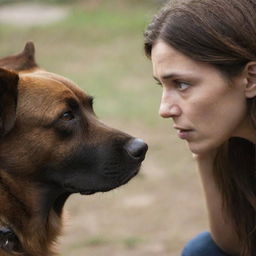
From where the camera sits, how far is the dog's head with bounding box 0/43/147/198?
354 centimetres

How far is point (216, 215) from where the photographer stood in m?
3.81

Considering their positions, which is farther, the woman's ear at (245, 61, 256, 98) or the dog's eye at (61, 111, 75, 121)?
the dog's eye at (61, 111, 75, 121)

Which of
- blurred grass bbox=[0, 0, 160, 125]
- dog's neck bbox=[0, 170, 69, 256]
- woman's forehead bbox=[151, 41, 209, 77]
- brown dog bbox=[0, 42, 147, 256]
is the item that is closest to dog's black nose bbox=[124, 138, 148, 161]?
brown dog bbox=[0, 42, 147, 256]

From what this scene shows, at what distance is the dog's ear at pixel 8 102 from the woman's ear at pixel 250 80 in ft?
3.88

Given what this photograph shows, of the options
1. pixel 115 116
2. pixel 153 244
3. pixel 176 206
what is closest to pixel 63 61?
pixel 115 116

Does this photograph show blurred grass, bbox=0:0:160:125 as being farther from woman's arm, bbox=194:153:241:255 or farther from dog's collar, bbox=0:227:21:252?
dog's collar, bbox=0:227:21:252

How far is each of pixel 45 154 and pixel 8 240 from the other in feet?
1.57

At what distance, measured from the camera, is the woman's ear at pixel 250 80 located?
3103mm

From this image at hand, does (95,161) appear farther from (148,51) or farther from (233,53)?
(233,53)

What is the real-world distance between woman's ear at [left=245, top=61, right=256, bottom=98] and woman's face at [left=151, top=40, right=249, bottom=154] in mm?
26

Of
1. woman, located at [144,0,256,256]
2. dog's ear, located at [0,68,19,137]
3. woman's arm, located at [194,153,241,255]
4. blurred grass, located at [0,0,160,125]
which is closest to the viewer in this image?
woman, located at [144,0,256,256]

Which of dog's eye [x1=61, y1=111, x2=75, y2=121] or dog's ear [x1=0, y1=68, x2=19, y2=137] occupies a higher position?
dog's ear [x1=0, y1=68, x2=19, y2=137]

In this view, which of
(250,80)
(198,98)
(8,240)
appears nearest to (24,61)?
(8,240)

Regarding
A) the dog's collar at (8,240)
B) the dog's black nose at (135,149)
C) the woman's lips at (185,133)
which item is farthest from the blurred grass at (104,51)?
the woman's lips at (185,133)
